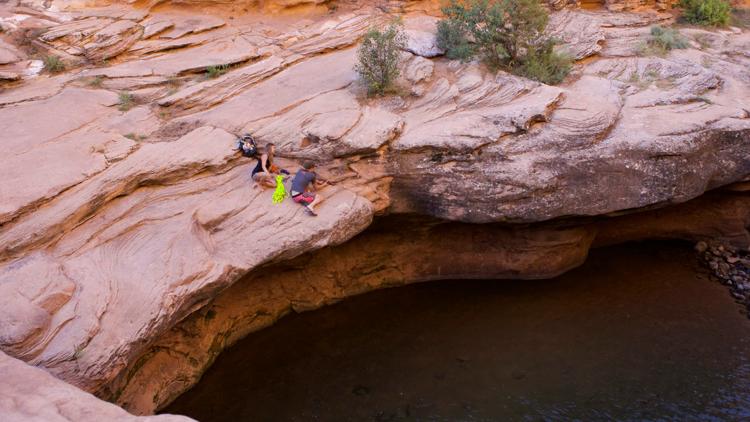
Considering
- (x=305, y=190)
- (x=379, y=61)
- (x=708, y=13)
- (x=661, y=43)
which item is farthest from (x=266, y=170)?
(x=708, y=13)

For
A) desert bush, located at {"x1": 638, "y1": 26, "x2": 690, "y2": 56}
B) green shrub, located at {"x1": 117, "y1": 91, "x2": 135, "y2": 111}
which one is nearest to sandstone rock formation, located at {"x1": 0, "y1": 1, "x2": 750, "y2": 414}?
green shrub, located at {"x1": 117, "y1": 91, "x2": 135, "y2": 111}

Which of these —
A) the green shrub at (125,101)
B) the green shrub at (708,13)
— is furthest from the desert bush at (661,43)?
the green shrub at (125,101)

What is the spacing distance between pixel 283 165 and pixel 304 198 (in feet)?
3.32

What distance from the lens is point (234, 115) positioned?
10.9 metres

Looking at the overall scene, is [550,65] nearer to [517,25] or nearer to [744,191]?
[517,25]

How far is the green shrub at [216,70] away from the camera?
12211 mm

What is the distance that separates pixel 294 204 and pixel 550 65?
5776 millimetres

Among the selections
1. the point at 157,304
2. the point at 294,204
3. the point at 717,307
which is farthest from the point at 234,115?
the point at 717,307

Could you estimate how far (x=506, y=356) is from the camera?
10.3m

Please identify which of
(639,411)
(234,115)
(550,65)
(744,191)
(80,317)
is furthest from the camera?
(744,191)

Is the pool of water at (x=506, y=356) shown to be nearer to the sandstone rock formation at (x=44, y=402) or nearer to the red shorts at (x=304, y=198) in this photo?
the red shorts at (x=304, y=198)

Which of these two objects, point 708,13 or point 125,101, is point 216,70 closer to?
point 125,101

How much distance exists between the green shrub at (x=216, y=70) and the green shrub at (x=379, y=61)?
3011 mm

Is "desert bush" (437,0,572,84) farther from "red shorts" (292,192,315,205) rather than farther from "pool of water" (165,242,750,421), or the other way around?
"red shorts" (292,192,315,205)
